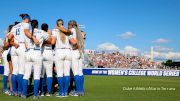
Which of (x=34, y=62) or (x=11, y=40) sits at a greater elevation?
(x=11, y=40)

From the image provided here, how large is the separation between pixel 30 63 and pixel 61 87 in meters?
1.42

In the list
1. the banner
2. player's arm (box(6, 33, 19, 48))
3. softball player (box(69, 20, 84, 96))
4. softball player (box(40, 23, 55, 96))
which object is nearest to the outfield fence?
the banner

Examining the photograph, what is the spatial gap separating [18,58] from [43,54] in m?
1.03

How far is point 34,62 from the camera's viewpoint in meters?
11.0

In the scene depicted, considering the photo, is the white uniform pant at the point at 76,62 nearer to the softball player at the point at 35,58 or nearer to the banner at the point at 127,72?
the softball player at the point at 35,58

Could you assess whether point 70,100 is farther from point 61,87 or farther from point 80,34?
point 80,34

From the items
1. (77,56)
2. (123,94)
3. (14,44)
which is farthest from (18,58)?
(123,94)

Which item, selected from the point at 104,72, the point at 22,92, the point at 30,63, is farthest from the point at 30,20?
the point at 104,72

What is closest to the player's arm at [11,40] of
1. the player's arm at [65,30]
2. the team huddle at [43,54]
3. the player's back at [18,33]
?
the team huddle at [43,54]

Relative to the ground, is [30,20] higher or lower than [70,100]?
higher

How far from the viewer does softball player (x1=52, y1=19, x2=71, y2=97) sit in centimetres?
1172

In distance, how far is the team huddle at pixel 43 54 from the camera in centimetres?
1105

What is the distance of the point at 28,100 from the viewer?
10578 millimetres

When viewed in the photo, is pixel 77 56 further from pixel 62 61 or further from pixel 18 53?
pixel 18 53
